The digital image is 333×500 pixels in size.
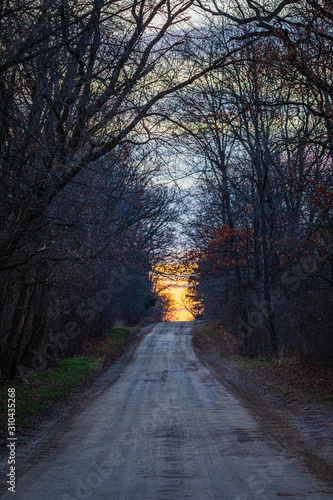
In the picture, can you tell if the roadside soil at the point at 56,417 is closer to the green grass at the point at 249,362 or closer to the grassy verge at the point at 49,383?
the grassy verge at the point at 49,383

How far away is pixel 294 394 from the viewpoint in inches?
462

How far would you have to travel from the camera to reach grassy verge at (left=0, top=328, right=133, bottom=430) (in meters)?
10.2

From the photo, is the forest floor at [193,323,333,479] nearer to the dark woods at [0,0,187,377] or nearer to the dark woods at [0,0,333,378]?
the dark woods at [0,0,333,378]

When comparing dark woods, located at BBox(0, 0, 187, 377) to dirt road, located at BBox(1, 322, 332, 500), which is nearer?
dirt road, located at BBox(1, 322, 332, 500)

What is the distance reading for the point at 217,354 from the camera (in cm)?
2302

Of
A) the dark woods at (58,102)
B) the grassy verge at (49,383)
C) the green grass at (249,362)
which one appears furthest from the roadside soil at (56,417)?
the green grass at (249,362)

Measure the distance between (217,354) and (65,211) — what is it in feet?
49.7

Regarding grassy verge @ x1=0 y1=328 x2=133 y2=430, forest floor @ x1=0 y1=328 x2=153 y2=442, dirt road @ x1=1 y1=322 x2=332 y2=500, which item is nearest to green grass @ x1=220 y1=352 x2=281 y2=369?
forest floor @ x1=0 y1=328 x2=153 y2=442

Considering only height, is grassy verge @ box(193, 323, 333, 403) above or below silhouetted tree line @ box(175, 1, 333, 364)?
below

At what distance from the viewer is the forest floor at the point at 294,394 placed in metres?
7.24

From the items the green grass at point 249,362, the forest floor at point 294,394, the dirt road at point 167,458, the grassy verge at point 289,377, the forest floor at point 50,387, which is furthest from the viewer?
the green grass at point 249,362

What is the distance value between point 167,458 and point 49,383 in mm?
7839

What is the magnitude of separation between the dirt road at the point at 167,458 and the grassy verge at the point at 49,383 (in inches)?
45.1

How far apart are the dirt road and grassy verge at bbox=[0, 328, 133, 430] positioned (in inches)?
45.1
